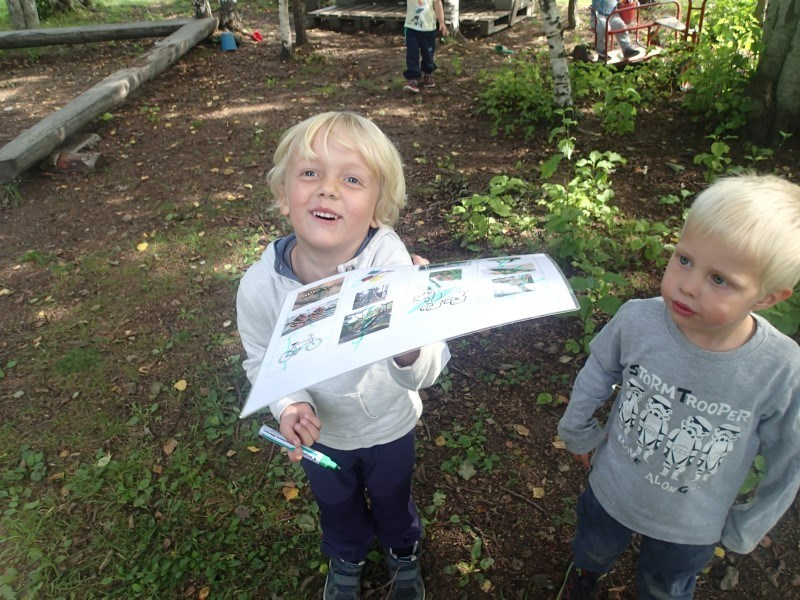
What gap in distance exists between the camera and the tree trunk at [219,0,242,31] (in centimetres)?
1044

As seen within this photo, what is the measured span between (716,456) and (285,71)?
8919mm

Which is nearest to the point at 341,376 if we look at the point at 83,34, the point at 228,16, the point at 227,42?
the point at 227,42

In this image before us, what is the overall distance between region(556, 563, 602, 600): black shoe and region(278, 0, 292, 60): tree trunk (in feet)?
29.1

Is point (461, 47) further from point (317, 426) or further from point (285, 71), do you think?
point (317, 426)

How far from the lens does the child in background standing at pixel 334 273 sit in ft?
5.68

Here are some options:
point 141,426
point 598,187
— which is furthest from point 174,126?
point 598,187

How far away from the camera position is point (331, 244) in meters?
1.73

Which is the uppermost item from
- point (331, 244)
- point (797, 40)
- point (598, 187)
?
point (797, 40)

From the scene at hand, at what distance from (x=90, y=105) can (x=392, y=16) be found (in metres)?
6.27

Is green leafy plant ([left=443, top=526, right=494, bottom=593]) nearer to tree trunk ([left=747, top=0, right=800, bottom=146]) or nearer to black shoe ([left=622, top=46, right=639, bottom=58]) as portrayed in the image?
tree trunk ([left=747, top=0, right=800, bottom=146])

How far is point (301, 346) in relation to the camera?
1403 millimetres

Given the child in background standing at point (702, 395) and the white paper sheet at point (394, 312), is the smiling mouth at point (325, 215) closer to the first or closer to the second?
the white paper sheet at point (394, 312)

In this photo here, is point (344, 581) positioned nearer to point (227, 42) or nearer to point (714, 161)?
point (714, 161)

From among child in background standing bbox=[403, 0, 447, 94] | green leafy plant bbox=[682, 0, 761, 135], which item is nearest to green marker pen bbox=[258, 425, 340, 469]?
green leafy plant bbox=[682, 0, 761, 135]
